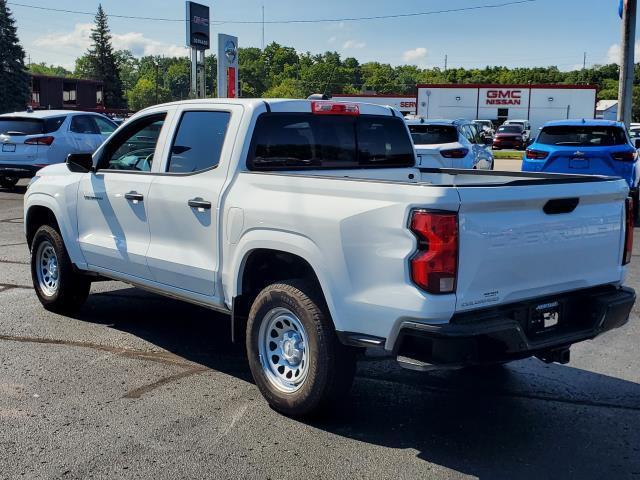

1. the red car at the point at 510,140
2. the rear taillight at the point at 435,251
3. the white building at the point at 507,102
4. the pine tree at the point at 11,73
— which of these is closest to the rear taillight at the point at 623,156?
the rear taillight at the point at 435,251

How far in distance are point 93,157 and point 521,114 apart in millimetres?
62408

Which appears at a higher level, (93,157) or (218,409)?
(93,157)

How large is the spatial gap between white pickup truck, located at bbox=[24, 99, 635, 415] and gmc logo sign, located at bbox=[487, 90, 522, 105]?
61.3 metres

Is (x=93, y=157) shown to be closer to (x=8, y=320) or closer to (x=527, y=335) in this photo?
(x=8, y=320)

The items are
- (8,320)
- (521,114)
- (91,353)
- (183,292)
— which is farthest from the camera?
(521,114)

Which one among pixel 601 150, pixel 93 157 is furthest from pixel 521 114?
pixel 93 157

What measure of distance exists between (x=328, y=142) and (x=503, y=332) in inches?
88.5

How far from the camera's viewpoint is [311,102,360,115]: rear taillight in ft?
17.2

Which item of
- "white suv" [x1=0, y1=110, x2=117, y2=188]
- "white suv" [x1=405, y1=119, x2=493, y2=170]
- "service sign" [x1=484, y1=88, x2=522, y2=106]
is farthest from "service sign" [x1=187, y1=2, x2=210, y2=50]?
"service sign" [x1=484, y1=88, x2=522, y2=106]

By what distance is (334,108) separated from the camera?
5.34m

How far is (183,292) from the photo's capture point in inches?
203

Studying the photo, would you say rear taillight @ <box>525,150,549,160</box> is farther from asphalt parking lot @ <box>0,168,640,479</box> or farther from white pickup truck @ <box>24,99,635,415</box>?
white pickup truck @ <box>24,99,635,415</box>

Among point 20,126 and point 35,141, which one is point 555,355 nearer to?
point 35,141

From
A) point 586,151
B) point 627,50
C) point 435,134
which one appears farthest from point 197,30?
point 586,151
